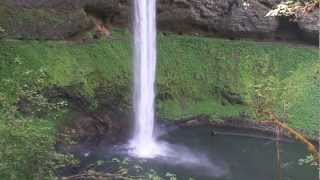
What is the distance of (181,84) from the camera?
23.5m

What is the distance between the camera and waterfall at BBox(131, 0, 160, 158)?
→ 2228cm

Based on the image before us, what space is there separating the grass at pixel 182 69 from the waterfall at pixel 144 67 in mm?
328

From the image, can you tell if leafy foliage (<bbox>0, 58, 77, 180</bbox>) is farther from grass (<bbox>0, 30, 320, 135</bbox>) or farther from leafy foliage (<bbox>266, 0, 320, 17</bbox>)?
grass (<bbox>0, 30, 320, 135</bbox>)

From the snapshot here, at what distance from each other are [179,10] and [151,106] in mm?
4504

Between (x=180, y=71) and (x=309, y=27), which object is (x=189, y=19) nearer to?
(x=180, y=71)

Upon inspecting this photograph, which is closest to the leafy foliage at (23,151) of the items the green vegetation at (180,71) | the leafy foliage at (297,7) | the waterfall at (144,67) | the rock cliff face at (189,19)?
the leafy foliage at (297,7)

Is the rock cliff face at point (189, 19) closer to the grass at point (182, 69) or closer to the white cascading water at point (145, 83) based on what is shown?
the grass at point (182, 69)

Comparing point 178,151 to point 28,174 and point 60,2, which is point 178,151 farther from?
point 28,174

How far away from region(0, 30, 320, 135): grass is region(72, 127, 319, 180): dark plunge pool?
1198 millimetres

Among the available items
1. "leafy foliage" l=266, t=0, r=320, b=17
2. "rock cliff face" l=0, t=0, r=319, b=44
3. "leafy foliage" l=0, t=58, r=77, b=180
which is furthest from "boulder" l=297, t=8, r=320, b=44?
"leafy foliage" l=266, t=0, r=320, b=17

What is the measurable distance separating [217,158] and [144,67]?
5.34 meters

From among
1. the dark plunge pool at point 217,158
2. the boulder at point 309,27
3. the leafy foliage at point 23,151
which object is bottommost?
the dark plunge pool at point 217,158

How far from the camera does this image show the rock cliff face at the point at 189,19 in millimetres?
22234

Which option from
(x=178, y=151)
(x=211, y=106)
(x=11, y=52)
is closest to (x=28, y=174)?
(x=178, y=151)
